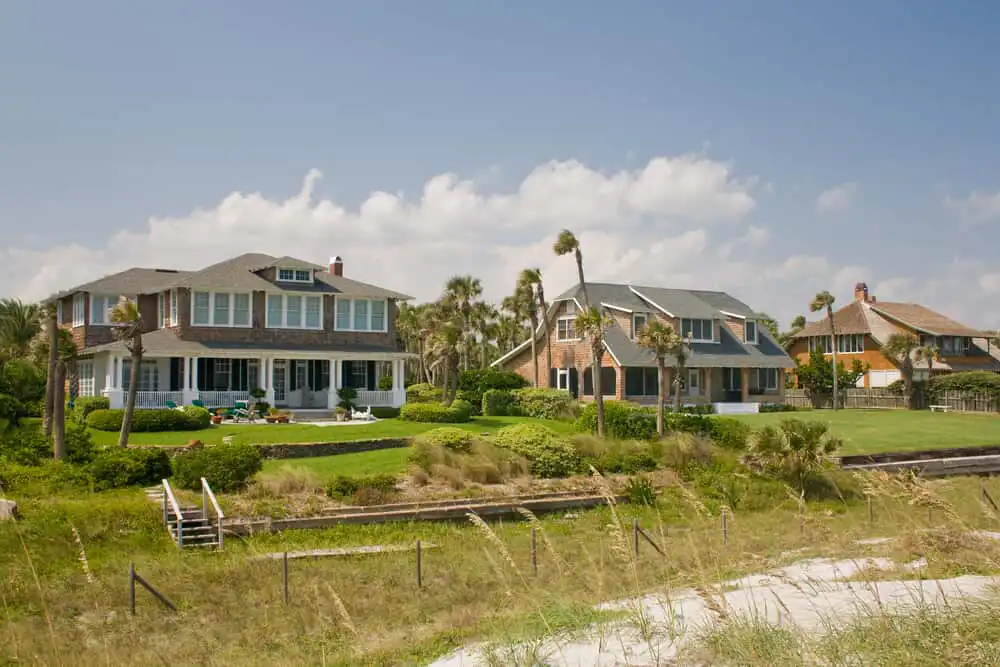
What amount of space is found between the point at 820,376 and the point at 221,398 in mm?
40259

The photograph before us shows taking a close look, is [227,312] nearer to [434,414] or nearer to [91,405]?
[91,405]

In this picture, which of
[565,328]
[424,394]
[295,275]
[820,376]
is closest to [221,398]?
[295,275]

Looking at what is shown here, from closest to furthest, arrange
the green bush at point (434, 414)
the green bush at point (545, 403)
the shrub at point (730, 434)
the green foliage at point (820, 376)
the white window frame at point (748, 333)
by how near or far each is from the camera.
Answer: the shrub at point (730, 434), the green bush at point (434, 414), the green bush at point (545, 403), the white window frame at point (748, 333), the green foliage at point (820, 376)

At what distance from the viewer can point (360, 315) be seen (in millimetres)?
44969

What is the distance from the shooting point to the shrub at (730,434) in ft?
95.9

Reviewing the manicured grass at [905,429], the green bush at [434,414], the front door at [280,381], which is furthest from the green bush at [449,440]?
the front door at [280,381]

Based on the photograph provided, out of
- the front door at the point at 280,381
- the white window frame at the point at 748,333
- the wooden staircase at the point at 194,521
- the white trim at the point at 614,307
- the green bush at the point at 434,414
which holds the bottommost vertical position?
the wooden staircase at the point at 194,521

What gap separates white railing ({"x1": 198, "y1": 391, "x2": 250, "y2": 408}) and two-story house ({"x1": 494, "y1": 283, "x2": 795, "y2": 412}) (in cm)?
1891

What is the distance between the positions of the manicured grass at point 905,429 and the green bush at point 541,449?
34.3 ft

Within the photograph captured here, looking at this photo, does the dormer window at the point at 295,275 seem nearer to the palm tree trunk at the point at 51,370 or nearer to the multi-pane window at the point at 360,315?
the multi-pane window at the point at 360,315

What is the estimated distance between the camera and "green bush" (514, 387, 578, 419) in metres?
42.2

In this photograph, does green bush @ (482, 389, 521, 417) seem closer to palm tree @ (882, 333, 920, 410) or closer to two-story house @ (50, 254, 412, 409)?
two-story house @ (50, 254, 412, 409)

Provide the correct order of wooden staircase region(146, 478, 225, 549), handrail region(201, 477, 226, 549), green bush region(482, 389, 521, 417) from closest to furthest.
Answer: wooden staircase region(146, 478, 225, 549)
handrail region(201, 477, 226, 549)
green bush region(482, 389, 521, 417)

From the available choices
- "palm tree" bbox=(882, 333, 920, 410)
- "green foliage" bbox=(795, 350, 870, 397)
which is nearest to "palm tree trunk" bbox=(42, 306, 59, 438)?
"green foliage" bbox=(795, 350, 870, 397)
